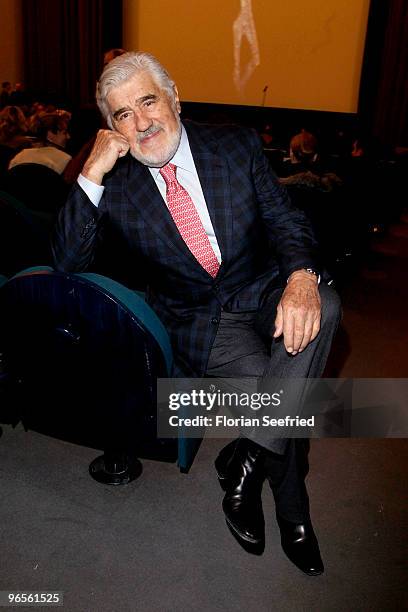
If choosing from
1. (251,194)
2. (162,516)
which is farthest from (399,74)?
(162,516)

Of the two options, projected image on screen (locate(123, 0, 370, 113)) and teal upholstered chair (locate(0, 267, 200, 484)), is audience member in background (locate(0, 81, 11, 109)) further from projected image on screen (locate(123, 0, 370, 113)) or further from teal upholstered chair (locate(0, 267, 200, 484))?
teal upholstered chair (locate(0, 267, 200, 484))

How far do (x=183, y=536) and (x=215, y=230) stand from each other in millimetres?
921

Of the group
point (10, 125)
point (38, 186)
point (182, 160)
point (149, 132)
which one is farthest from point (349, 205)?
point (10, 125)

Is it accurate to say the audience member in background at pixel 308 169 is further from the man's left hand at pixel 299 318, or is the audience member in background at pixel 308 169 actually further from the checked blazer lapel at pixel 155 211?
the man's left hand at pixel 299 318

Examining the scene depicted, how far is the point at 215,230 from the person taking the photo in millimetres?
1648

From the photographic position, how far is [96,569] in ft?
5.00

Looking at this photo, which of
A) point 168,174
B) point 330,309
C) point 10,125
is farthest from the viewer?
point 10,125

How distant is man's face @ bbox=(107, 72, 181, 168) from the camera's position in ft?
5.34

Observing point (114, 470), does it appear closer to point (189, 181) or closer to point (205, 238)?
point (205, 238)

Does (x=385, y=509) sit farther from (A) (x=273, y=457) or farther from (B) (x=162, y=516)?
(B) (x=162, y=516)

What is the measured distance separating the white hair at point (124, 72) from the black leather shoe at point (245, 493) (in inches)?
42.8

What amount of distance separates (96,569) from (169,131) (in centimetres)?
127

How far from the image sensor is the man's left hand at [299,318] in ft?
4.57

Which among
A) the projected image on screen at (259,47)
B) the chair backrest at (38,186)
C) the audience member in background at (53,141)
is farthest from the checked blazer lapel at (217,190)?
the projected image on screen at (259,47)
